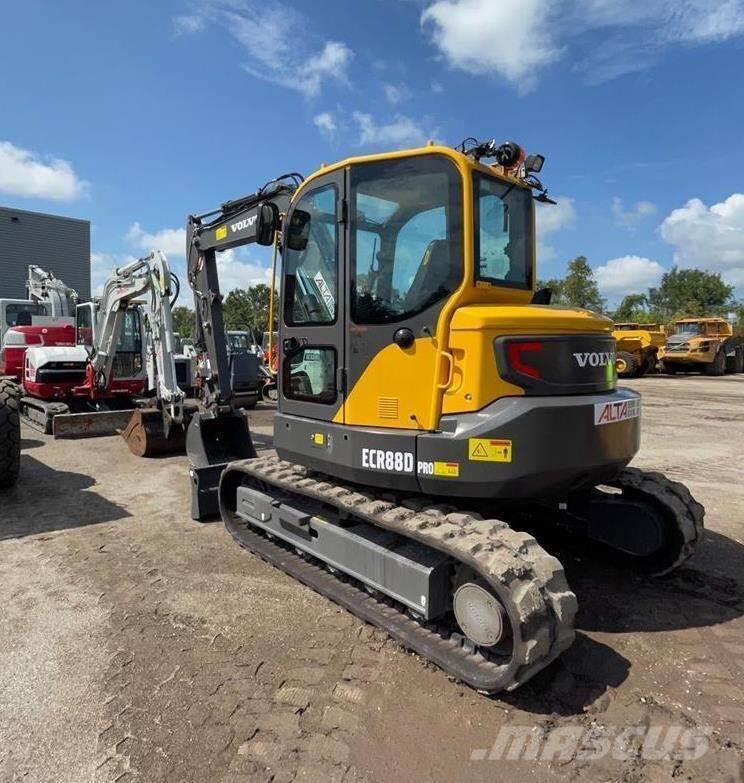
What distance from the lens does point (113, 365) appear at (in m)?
10.8

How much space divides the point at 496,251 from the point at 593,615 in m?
2.39

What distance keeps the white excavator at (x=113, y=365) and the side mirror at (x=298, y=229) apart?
4356mm

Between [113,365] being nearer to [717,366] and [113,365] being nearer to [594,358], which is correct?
[594,358]

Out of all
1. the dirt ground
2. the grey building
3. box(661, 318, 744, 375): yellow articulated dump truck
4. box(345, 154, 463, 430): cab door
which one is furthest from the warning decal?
box(661, 318, 744, 375): yellow articulated dump truck

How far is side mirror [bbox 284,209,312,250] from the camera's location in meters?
4.06

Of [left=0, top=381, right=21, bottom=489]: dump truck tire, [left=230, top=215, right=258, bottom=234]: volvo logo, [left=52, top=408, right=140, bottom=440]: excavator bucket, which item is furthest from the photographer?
[left=52, top=408, right=140, bottom=440]: excavator bucket

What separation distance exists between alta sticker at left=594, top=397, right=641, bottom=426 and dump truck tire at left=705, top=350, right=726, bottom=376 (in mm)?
27753

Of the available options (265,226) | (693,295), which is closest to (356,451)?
(265,226)

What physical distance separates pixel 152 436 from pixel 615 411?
6585 mm

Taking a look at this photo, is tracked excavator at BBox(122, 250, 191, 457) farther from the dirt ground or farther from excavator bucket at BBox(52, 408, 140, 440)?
the dirt ground

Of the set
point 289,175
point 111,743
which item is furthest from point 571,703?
point 289,175

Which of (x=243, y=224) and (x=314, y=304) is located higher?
(x=243, y=224)

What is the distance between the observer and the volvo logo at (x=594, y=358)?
11.1 feet

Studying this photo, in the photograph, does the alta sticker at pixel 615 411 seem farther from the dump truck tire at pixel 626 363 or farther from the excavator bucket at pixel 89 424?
the dump truck tire at pixel 626 363
